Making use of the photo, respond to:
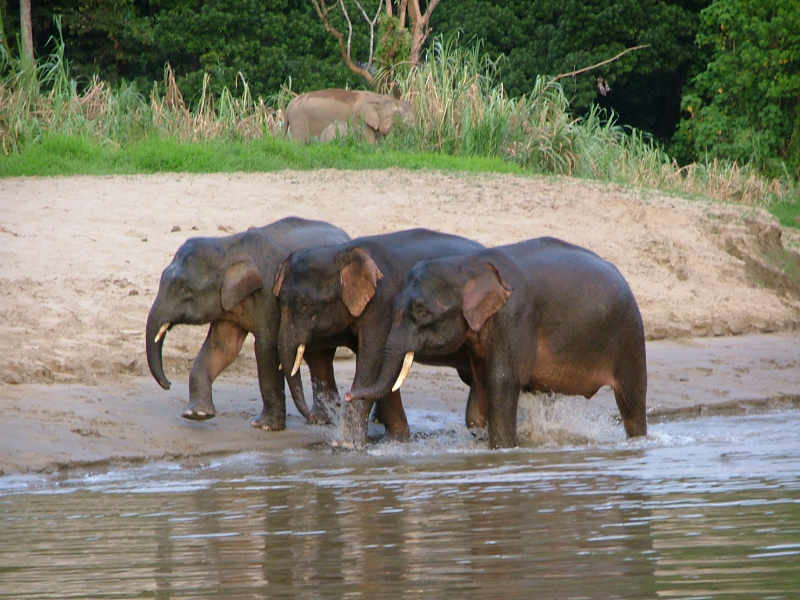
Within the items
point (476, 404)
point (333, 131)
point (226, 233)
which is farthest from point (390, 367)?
point (333, 131)

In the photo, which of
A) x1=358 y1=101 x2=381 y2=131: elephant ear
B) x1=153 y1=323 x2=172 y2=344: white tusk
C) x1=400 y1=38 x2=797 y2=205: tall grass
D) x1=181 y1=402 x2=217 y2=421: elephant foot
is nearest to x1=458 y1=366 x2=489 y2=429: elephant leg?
x1=181 y1=402 x2=217 y2=421: elephant foot

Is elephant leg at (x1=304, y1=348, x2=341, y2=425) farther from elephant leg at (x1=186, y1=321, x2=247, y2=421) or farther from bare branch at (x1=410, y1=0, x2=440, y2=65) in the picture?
bare branch at (x1=410, y1=0, x2=440, y2=65)

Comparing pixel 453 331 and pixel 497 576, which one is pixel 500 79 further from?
pixel 497 576

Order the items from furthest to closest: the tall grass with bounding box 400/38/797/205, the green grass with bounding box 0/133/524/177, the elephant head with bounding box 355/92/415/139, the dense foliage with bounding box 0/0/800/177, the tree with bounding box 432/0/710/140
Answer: the tree with bounding box 432/0/710/140 < the dense foliage with bounding box 0/0/800/177 < the elephant head with bounding box 355/92/415/139 < the tall grass with bounding box 400/38/797/205 < the green grass with bounding box 0/133/524/177

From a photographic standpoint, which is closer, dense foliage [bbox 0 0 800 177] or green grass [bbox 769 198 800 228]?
green grass [bbox 769 198 800 228]

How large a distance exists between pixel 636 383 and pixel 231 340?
2.52 metres

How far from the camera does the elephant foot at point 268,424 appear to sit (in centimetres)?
909

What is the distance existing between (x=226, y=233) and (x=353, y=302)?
4.70m

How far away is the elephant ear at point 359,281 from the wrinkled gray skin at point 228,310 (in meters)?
0.68

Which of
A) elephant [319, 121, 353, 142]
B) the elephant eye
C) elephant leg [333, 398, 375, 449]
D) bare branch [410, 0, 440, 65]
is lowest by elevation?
elephant leg [333, 398, 375, 449]

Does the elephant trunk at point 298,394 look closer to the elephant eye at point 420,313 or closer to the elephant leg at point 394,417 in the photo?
the elephant leg at point 394,417

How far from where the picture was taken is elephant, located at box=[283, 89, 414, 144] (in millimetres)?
19391

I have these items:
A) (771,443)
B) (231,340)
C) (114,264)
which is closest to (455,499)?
(771,443)

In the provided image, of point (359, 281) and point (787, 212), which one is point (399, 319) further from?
point (787, 212)
